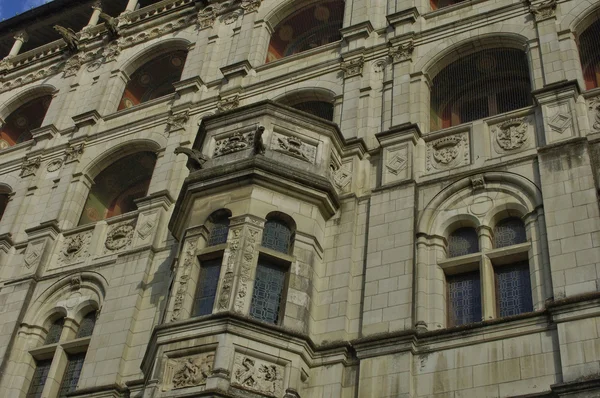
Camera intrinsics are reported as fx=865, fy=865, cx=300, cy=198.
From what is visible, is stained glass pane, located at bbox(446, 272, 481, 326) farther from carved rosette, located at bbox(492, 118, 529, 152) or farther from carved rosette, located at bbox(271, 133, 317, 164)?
carved rosette, located at bbox(271, 133, 317, 164)

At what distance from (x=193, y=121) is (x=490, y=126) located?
9214 mm

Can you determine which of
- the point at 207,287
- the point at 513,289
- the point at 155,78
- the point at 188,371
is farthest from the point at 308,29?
the point at 188,371

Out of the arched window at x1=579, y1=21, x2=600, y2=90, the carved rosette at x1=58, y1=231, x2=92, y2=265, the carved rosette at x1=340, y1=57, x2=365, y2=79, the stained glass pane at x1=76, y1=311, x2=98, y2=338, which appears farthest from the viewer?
the carved rosette at x1=58, y1=231, x2=92, y2=265

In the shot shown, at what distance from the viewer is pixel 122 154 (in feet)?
85.1

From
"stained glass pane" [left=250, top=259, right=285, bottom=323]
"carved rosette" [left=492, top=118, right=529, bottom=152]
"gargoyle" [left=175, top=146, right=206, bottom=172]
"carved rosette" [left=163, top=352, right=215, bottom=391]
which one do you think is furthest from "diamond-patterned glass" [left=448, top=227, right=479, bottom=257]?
"gargoyle" [left=175, top=146, right=206, bottom=172]

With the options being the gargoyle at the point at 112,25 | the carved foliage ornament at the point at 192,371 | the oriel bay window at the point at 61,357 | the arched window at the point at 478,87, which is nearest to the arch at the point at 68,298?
the oriel bay window at the point at 61,357

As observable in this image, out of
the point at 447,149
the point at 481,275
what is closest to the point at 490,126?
the point at 447,149

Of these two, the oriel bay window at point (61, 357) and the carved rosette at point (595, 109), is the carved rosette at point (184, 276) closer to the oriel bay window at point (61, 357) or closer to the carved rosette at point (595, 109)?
the oriel bay window at point (61, 357)

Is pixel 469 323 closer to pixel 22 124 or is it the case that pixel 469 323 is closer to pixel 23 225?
pixel 23 225

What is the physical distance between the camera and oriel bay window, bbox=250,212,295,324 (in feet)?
54.9

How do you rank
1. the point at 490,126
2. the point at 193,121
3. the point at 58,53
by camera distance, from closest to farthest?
1. the point at 490,126
2. the point at 193,121
3. the point at 58,53

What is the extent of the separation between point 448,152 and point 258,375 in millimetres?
6991

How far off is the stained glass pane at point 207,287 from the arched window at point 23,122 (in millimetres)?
16315

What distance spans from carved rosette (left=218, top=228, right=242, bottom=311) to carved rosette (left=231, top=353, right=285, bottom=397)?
3.78 feet
